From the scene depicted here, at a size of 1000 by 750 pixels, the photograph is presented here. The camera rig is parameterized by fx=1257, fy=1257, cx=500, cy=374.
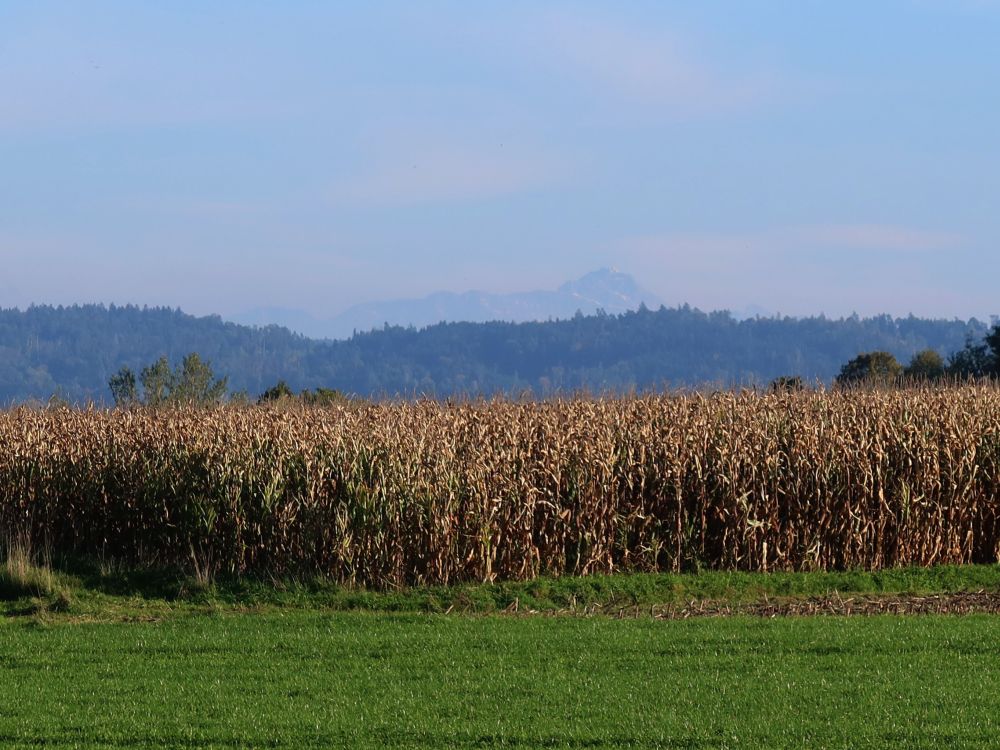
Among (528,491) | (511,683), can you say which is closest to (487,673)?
(511,683)

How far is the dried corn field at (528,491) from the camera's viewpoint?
54.6ft

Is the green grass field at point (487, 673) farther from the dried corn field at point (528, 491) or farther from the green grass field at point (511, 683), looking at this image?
the dried corn field at point (528, 491)

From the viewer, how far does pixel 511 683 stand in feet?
32.0

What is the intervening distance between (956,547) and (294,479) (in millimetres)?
9563

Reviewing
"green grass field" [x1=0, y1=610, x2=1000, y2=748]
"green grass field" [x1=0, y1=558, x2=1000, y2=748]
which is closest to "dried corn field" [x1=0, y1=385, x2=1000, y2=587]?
"green grass field" [x1=0, y1=558, x2=1000, y2=748]

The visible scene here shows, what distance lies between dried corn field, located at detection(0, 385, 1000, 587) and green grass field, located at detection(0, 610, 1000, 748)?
331 centimetres

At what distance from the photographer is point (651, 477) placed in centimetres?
1778

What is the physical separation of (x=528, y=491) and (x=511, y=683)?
7.23 metres

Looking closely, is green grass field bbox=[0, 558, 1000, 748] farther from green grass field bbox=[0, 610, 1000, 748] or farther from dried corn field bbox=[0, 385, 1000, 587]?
dried corn field bbox=[0, 385, 1000, 587]

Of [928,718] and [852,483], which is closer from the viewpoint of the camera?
[928,718]

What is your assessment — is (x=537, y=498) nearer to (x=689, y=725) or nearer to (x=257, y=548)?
(x=257, y=548)

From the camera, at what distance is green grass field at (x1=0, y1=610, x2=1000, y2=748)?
818 centimetres

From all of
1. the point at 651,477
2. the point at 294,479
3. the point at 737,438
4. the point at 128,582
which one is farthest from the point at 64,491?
the point at 737,438

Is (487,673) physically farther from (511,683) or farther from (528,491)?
(528,491)
